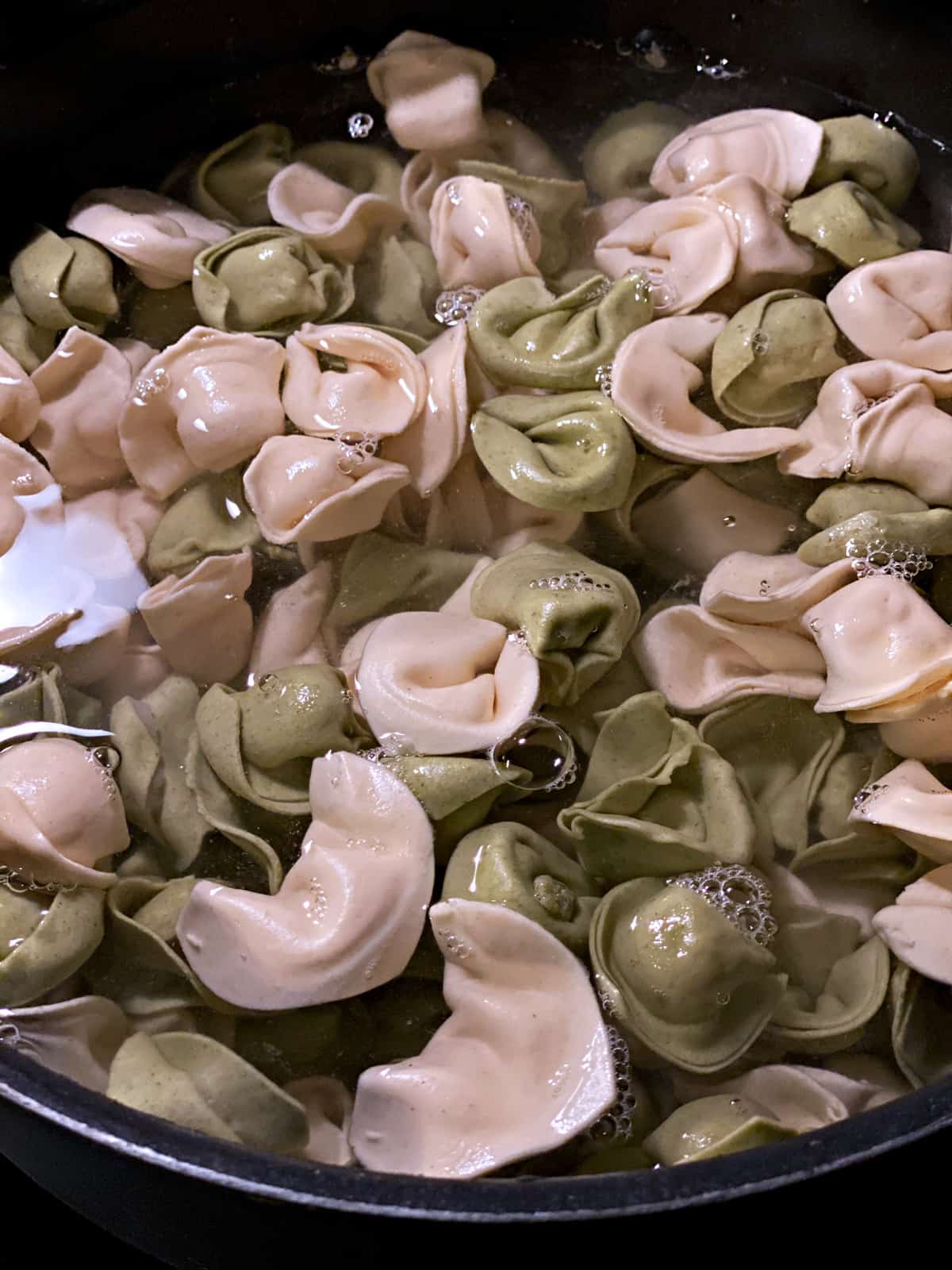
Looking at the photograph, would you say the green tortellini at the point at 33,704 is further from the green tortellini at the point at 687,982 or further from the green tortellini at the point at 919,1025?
the green tortellini at the point at 919,1025

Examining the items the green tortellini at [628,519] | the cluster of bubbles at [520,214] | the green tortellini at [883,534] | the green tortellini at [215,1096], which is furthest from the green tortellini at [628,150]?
the green tortellini at [215,1096]

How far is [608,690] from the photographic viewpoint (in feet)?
3.09

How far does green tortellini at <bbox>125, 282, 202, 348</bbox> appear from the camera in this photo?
3.76 feet

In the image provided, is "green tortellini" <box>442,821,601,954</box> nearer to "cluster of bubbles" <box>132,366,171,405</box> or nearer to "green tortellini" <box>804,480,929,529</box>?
"green tortellini" <box>804,480,929,529</box>

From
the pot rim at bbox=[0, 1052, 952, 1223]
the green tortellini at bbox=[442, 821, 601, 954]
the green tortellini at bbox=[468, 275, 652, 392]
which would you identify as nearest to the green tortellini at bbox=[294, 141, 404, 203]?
the green tortellini at bbox=[468, 275, 652, 392]

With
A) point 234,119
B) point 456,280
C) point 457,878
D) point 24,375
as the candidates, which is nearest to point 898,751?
point 457,878

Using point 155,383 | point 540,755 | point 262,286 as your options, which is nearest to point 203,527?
point 155,383

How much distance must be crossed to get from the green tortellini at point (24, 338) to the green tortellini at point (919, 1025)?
892 mm

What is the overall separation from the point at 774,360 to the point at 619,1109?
0.63 m

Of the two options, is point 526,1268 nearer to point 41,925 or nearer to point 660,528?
point 41,925

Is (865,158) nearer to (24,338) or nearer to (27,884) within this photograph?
(24,338)

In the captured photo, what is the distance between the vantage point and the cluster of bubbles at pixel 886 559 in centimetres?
96

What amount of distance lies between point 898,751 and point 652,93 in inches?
33.3

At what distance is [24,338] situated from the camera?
1139 mm
